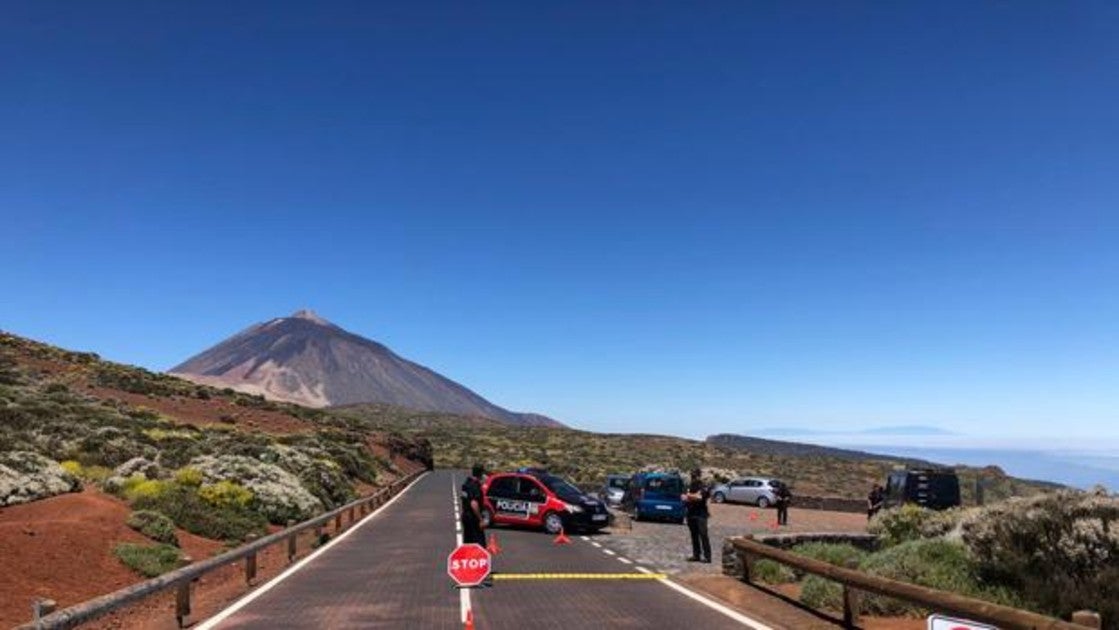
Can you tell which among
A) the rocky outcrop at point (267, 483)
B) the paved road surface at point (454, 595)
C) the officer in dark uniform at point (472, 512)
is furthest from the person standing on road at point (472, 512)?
the rocky outcrop at point (267, 483)

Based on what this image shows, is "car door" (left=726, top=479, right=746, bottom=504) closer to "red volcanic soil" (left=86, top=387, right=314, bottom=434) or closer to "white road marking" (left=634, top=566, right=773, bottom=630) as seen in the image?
"red volcanic soil" (left=86, top=387, right=314, bottom=434)

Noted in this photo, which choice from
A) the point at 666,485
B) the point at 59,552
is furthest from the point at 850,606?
the point at 666,485

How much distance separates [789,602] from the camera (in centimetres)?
1331

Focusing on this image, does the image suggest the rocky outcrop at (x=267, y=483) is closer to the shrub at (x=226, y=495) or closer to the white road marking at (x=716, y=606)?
the shrub at (x=226, y=495)

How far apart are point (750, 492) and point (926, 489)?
1663cm

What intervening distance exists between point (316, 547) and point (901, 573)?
13463 mm

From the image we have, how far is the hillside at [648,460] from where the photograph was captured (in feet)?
234

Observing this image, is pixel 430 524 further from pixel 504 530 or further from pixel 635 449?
pixel 635 449

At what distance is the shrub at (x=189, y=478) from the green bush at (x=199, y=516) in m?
1.42

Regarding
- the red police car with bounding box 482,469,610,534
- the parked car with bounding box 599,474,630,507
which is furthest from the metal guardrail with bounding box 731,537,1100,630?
the parked car with bounding box 599,474,630,507

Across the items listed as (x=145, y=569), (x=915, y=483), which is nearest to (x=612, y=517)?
(x=915, y=483)

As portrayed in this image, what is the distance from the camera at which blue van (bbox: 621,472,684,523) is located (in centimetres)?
3325

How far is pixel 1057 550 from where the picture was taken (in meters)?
12.0

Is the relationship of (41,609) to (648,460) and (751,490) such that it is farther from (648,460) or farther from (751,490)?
(648,460)
